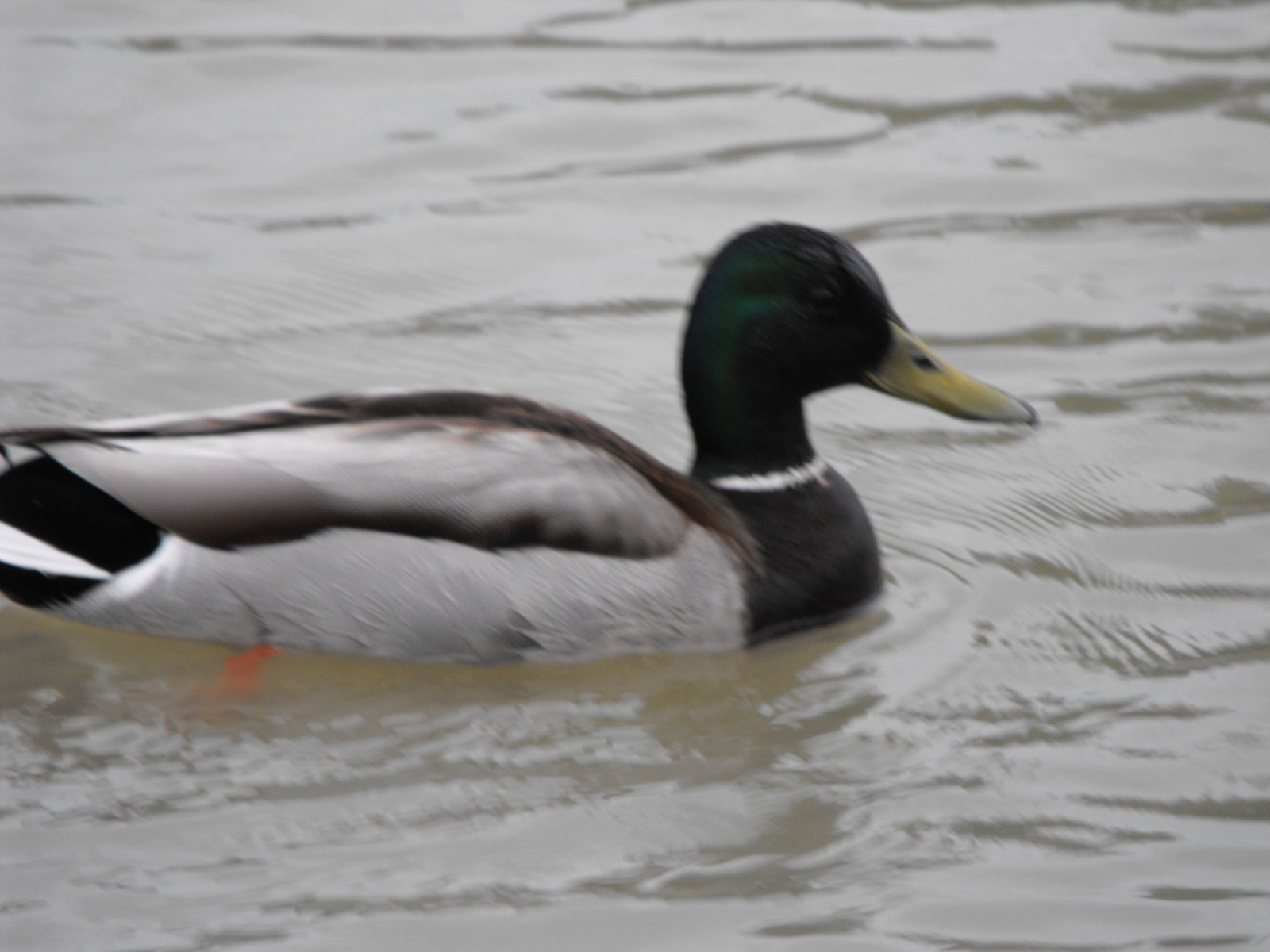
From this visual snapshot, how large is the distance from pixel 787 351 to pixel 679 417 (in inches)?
48.5

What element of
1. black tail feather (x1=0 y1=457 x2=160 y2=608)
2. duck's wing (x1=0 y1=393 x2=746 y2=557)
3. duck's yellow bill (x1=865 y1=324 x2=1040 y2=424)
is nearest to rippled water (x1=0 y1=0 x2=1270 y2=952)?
black tail feather (x1=0 y1=457 x2=160 y2=608)

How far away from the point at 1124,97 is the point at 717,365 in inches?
169

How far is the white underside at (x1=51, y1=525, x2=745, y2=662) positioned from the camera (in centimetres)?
472

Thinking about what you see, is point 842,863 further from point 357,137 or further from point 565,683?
point 357,137

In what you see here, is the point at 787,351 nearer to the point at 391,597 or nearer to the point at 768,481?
the point at 768,481

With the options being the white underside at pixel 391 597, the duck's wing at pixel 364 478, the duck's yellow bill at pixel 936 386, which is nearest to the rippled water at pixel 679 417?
the white underside at pixel 391 597

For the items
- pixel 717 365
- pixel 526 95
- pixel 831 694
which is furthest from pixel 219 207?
pixel 831 694

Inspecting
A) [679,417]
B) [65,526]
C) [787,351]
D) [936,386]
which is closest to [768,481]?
[787,351]

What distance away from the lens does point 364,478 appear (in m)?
4.71

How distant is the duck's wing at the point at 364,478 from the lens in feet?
15.3

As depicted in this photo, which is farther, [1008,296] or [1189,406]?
[1008,296]

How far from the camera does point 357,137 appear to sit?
8.09 metres

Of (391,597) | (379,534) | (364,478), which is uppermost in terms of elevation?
(364,478)

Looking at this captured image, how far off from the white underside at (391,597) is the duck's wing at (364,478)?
1.9 inches
